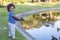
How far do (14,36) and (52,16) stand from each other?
2.02ft

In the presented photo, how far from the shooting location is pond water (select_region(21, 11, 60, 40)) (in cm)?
221

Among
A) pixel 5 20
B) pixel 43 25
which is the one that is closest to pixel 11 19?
pixel 5 20

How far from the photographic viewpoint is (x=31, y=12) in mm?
2426

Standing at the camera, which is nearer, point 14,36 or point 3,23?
point 14,36

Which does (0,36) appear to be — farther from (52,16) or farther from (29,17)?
(52,16)

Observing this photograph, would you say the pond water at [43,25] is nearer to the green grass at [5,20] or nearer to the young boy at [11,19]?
the green grass at [5,20]

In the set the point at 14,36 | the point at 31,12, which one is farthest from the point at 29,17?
the point at 14,36

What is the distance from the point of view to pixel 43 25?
93.3 inches

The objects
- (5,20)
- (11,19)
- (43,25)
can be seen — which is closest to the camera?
(11,19)

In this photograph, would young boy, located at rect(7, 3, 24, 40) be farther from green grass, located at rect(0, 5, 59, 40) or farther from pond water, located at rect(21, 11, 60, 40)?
pond water, located at rect(21, 11, 60, 40)

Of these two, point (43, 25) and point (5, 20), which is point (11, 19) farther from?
point (43, 25)

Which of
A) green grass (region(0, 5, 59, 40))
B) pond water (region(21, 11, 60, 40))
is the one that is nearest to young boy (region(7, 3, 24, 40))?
green grass (region(0, 5, 59, 40))

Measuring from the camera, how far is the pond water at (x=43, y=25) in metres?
2.21

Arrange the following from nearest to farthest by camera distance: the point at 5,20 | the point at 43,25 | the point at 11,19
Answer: the point at 11,19
the point at 5,20
the point at 43,25
